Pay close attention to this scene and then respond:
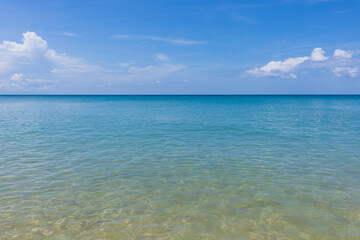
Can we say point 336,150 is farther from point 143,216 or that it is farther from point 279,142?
point 143,216

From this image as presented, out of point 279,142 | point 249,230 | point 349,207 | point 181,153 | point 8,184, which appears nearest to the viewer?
point 249,230

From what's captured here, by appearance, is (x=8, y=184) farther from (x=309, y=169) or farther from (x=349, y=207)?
(x=309, y=169)

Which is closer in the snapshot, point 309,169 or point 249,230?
point 249,230

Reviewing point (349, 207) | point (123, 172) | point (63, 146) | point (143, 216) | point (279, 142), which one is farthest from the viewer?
point (279, 142)

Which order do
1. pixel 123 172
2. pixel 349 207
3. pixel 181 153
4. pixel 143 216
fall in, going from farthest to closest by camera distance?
pixel 181 153, pixel 123 172, pixel 349 207, pixel 143 216

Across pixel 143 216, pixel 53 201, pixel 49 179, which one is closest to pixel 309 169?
pixel 143 216

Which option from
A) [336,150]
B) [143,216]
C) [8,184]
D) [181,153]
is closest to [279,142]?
[336,150]

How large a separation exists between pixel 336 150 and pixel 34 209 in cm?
1870

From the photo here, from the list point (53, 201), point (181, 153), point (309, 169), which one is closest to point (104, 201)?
point (53, 201)

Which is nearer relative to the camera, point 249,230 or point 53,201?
point 249,230

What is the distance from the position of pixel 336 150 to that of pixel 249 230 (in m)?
13.5

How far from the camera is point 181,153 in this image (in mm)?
15836

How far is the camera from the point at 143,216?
7801mm

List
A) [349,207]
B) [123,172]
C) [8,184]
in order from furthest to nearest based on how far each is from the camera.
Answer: [123,172], [8,184], [349,207]
